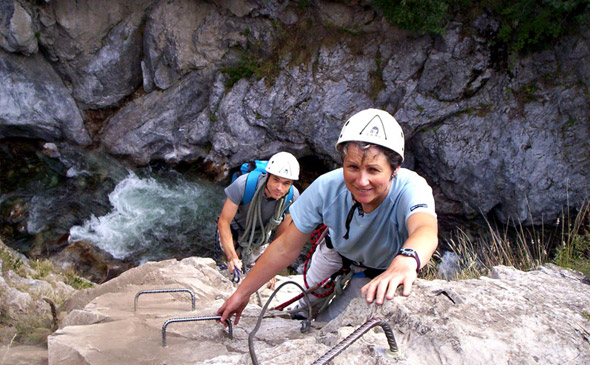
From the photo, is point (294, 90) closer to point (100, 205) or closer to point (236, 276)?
point (100, 205)

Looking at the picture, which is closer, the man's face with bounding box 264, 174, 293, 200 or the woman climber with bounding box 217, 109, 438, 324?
the woman climber with bounding box 217, 109, 438, 324

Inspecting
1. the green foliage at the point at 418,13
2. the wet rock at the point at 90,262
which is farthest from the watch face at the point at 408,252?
the green foliage at the point at 418,13

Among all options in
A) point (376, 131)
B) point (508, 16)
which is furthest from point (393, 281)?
point (508, 16)

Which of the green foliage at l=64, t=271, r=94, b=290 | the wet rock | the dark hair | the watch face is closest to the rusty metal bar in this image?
the watch face

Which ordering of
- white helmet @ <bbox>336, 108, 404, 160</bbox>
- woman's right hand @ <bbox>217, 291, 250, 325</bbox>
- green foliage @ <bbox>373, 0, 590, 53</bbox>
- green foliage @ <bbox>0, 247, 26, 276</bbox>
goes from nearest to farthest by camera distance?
white helmet @ <bbox>336, 108, 404, 160</bbox>
woman's right hand @ <bbox>217, 291, 250, 325</bbox>
green foliage @ <bbox>0, 247, 26, 276</bbox>
green foliage @ <bbox>373, 0, 590, 53</bbox>

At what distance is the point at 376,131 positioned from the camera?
193cm

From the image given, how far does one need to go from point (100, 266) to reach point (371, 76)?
851cm

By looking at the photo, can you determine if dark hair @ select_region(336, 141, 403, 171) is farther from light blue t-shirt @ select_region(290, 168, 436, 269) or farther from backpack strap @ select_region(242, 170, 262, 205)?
backpack strap @ select_region(242, 170, 262, 205)

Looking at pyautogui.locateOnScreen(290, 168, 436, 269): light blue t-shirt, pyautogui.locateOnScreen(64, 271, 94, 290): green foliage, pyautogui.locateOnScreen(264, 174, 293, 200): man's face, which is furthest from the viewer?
pyautogui.locateOnScreen(64, 271, 94, 290): green foliage

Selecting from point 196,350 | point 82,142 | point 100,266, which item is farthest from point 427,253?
point 82,142

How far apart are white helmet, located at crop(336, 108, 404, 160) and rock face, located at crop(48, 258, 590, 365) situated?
705 mm

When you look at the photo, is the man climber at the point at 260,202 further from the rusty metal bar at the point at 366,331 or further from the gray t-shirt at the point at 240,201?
the rusty metal bar at the point at 366,331

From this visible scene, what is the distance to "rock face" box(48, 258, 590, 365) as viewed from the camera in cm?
158

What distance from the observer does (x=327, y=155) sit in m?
12.0
